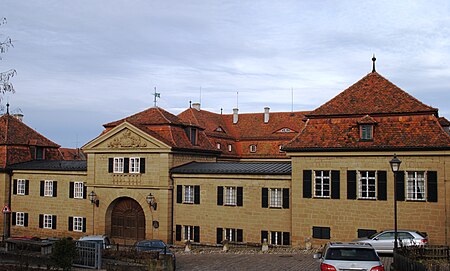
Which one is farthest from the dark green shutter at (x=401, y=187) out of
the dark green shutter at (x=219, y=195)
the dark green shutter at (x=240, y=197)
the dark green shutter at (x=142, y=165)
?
the dark green shutter at (x=142, y=165)

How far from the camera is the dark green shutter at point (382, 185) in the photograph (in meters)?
31.2

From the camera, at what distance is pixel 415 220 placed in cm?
3034

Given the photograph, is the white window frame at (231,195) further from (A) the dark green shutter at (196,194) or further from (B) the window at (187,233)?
(B) the window at (187,233)

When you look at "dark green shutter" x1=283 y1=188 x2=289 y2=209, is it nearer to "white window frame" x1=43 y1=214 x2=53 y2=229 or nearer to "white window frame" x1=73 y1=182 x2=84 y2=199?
"white window frame" x1=73 y1=182 x2=84 y2=199

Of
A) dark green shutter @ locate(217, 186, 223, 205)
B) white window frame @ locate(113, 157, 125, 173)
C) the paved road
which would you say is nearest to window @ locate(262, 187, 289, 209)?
dark green shutter @ locate(217, 186, 223, 205)

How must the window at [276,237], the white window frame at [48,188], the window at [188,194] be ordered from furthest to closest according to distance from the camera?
the white window frame at [48,188] → the window at [188,194] → the window at [276,237]

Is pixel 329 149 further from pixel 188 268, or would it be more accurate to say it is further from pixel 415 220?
pixel 188 268

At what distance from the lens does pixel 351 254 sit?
17.4 m

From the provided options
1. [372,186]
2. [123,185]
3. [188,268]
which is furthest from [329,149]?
[123,185]

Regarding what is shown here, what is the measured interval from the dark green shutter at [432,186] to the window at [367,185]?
311 cm

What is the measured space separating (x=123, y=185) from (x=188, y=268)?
16.4 m

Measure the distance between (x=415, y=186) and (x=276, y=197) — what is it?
9066mm

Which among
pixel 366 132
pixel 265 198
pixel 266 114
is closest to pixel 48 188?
pixel 265 198

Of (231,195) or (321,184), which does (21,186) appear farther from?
(321,184)
